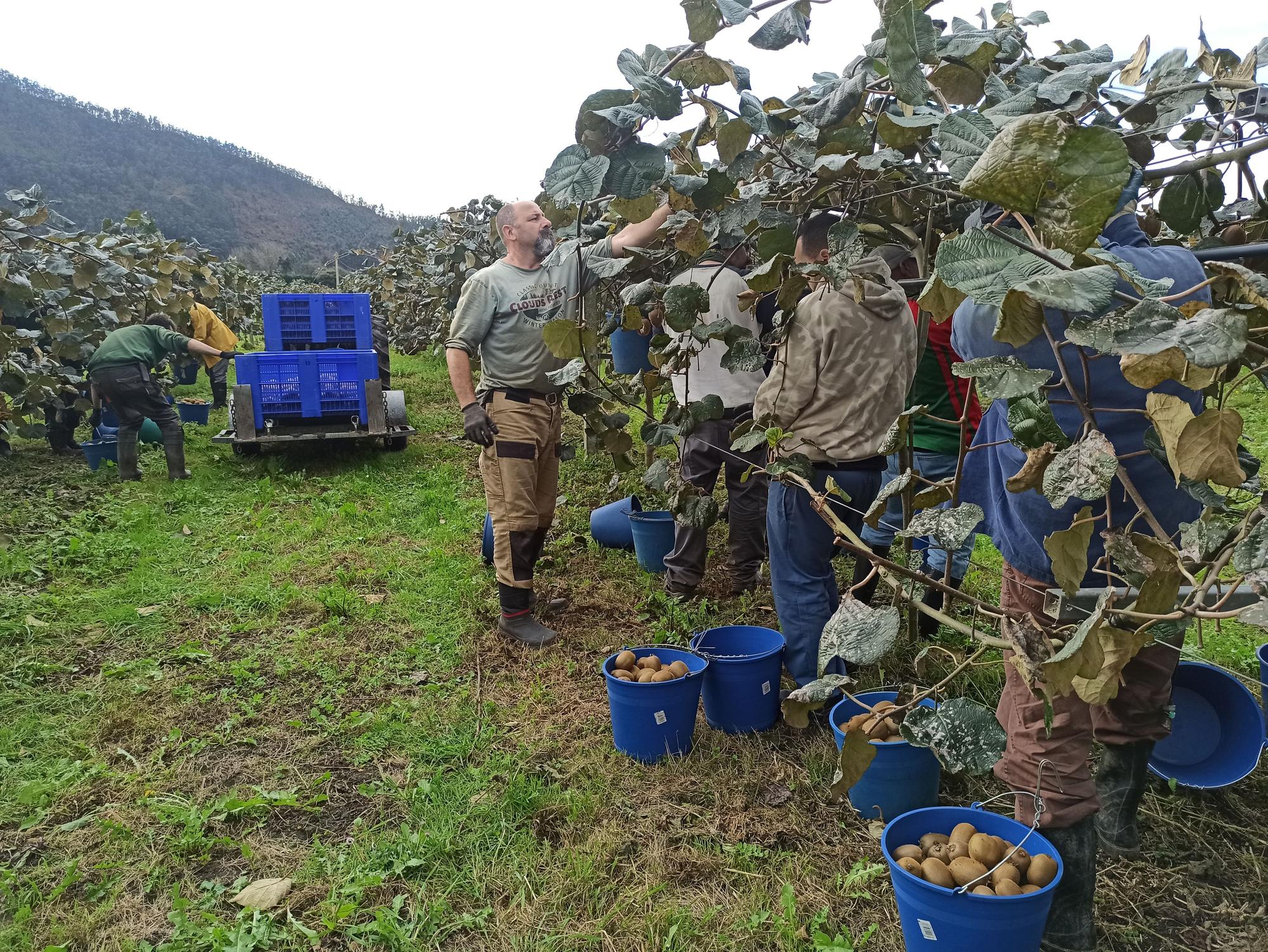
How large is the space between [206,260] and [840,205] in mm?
16579

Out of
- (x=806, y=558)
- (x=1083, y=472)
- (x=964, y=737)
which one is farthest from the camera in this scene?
(x=806, y=558)

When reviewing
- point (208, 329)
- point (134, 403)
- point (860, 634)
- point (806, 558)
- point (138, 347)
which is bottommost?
point (806, 558)

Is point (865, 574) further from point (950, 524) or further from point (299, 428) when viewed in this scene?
point (299, 428)

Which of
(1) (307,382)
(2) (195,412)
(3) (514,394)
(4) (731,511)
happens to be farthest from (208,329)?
(4) (731,511)

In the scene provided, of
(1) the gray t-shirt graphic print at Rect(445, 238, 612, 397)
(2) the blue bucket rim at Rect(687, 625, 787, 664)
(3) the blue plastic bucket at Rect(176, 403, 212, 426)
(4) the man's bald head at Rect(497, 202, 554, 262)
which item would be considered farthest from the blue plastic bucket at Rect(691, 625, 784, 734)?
(3) the blue plastic bucket at Rect(176, 403, 212, 426)

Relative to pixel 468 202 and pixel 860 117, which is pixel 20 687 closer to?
pixel 860 117

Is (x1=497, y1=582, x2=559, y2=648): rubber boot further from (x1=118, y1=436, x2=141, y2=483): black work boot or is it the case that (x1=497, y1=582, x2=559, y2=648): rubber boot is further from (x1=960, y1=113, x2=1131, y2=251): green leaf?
(x1=118, y1=436, x2=141, y2=483): black work boot

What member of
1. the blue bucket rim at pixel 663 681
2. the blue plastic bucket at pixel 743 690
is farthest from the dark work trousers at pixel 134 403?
the blue plastic bucket at pixel 743 690

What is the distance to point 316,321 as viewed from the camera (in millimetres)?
7836

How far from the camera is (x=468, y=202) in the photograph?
39.0 ft

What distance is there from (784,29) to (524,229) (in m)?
2.28

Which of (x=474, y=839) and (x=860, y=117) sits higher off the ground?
(x=860, y=117)

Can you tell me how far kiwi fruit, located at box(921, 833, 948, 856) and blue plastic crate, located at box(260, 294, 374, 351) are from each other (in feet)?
23.6

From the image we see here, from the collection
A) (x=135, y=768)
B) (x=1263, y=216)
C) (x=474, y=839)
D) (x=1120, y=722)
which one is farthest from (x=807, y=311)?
(x=135, y=768)
